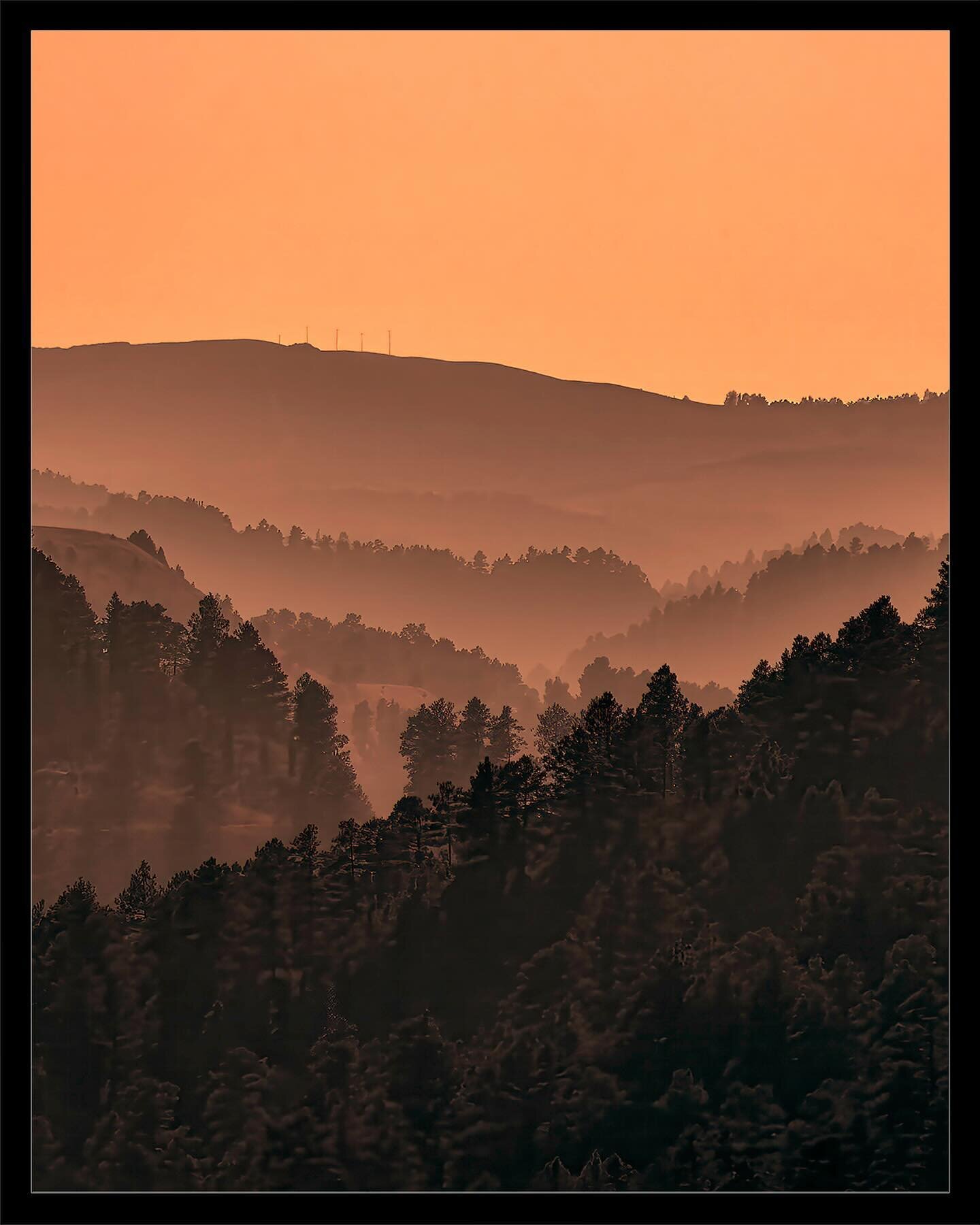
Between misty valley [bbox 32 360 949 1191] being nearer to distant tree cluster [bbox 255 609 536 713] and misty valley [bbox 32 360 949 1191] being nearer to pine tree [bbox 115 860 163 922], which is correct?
pine tree [bbox 115 860 163 922]

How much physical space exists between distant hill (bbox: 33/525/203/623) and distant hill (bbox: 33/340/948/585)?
1.78 meters

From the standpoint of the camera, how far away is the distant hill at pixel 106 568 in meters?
33.9

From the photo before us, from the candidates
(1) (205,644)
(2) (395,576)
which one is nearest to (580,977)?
(1) (205,644)

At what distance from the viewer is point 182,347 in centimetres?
3119

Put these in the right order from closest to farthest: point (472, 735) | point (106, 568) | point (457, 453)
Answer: point (472, 735)
point (457, 453)
point (106, 568)

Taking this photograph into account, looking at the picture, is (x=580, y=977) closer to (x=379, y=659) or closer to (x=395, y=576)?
(x=379, y=659)

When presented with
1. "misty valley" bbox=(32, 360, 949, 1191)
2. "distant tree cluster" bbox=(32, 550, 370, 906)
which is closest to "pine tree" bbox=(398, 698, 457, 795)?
"misty valley" bbox=(32, 360, 949, 1191)

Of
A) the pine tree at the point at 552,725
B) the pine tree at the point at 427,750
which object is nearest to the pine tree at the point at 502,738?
the pine tree at the point at 552,725

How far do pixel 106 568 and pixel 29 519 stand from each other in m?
23.8

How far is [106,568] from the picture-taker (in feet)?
114

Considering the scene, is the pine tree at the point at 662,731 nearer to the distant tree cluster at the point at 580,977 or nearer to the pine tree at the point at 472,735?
the distant tree cluster at the point at 580,977

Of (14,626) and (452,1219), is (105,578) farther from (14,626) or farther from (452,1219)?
(452,1219)

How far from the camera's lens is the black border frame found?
1079cm

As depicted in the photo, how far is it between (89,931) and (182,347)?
50.9 feet
